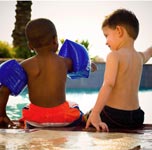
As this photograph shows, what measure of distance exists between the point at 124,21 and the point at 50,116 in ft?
2.50

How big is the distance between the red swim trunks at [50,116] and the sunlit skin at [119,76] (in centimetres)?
25

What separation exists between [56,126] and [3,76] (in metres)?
0.47

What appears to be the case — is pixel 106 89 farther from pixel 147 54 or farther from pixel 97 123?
pixel 147 54

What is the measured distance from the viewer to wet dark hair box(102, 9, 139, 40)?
254 cm

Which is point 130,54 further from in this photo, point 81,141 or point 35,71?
point 81,141

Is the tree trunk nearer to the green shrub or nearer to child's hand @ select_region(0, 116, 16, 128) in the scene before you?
the green shrub

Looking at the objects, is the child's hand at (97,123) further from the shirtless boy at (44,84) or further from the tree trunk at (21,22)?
the tree trunk at (21,22)

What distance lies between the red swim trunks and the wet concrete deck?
36 cm

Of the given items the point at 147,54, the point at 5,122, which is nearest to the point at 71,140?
the point at 5,122

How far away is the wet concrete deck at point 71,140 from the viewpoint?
174cm

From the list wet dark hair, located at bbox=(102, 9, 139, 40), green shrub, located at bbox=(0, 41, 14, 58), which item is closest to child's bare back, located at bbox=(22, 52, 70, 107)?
wet dark hair, located at bbox=(102, 9, 139, 40)

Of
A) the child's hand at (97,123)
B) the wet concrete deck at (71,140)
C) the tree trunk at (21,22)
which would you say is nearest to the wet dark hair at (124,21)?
the child's hand at (97,123)

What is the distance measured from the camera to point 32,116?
2.58m

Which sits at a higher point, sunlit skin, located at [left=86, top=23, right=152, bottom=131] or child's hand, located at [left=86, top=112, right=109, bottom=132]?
sunlit skin, located at [left=86, top=23, right=152, bottom=131]
